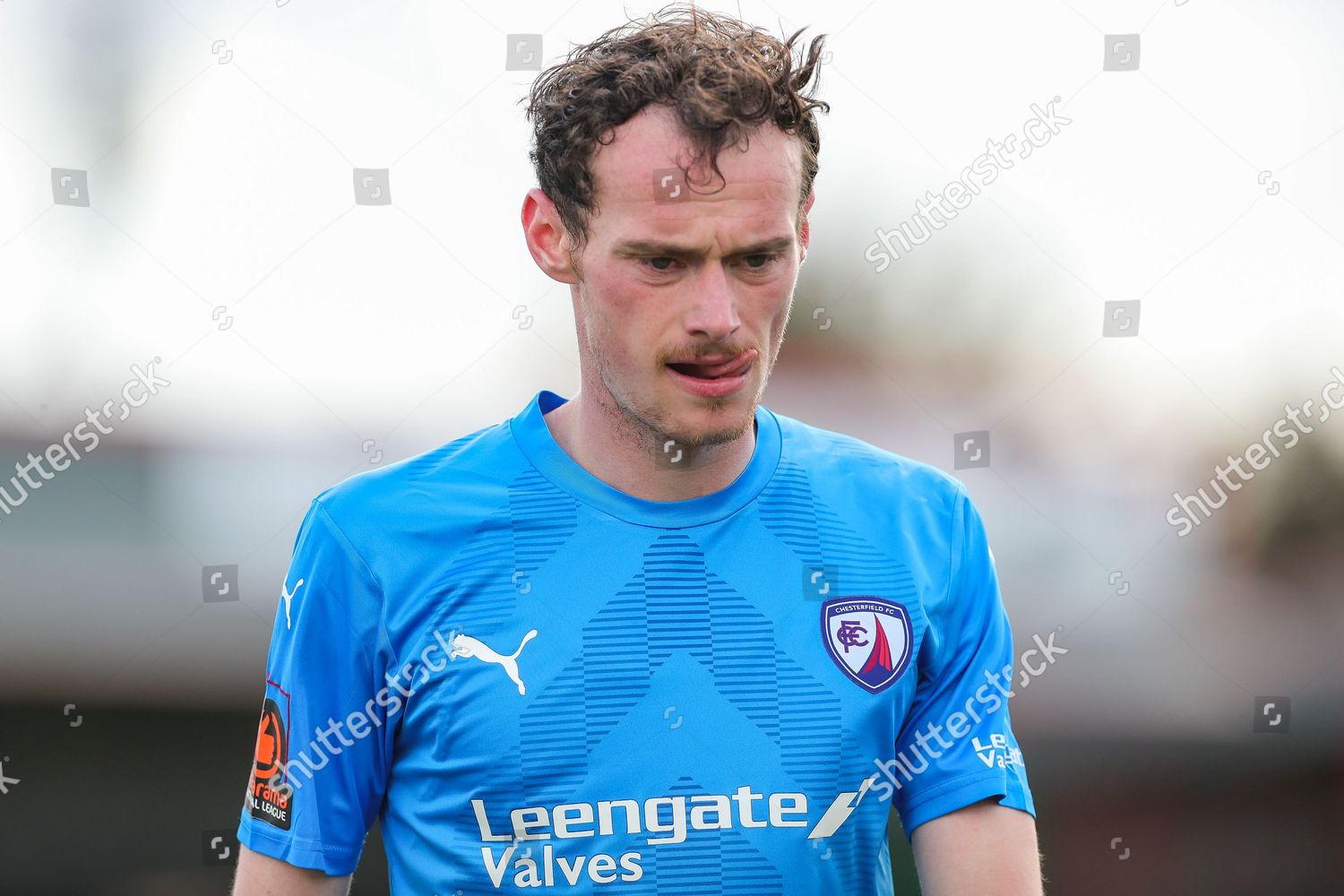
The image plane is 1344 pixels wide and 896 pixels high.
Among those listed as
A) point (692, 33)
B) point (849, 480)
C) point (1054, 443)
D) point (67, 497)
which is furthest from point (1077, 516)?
point (67, 497)

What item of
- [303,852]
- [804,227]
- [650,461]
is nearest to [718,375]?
[650,461]

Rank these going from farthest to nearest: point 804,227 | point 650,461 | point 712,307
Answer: point 804,227 → point 650,461 → point 712,307

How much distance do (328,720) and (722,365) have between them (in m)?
0.63

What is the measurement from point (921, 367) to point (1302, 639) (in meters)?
1.57

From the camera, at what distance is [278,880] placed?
4.28 feet

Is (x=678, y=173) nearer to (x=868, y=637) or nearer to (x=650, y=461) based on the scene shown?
(x=650, y=461)

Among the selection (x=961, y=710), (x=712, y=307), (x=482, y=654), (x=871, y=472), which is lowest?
(x=961, y=710)

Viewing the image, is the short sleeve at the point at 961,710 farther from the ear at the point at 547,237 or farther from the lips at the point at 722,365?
the ear at the point at 547,237

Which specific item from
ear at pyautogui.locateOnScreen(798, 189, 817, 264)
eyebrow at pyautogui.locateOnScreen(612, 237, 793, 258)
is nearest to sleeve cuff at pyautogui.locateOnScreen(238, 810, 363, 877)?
eyebrow at pyautogui.locateOnScreen(612, 237, 793, 258)

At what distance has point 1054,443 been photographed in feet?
11.9

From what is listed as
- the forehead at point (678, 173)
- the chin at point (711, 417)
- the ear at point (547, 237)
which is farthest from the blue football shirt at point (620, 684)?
the forehead at point (678, 173)

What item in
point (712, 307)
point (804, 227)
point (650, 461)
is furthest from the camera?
point (804, 227)

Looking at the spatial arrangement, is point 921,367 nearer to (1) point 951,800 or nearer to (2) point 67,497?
(1) point 951,800

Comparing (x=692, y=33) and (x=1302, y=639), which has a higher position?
(x=692, y=33)
